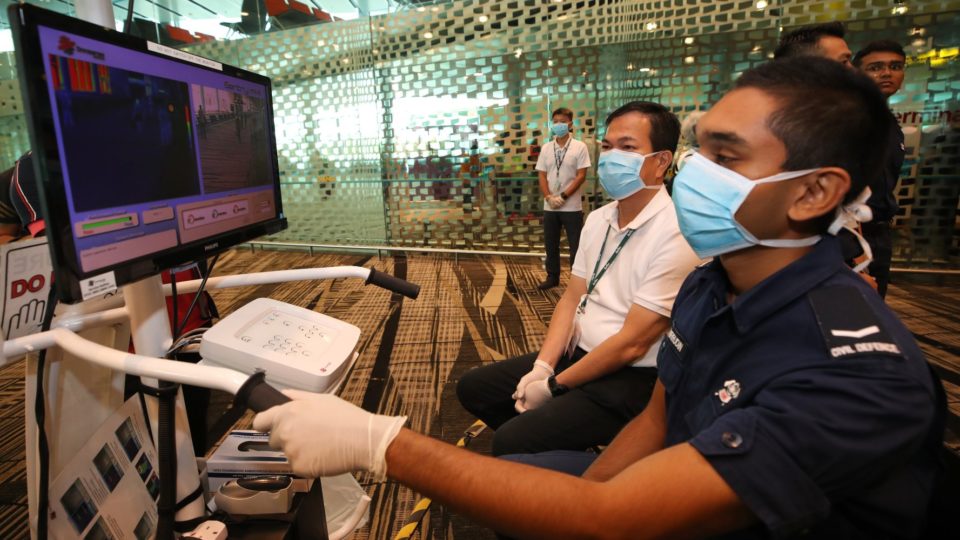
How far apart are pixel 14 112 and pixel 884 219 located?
819 cm

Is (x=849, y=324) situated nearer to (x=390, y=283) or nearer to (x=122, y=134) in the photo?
(x=390, y=283)

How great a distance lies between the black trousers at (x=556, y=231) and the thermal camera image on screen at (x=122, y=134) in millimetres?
3758

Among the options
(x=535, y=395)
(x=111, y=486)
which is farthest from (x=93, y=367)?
(x=535, y=395)

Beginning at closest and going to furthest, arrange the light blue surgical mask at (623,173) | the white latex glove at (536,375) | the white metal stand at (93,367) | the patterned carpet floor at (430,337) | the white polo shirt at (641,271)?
the white metal stand at (93,367) → the white polo shirt at (641,271) → the white latex glove at (536,375) → the light blue surgical mask at (623,173) → the patterned carpet floor at (430,337)

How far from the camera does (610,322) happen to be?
164cm

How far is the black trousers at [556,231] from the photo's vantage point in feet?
14.8

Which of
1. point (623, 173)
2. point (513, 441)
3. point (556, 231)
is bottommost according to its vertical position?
point (513, 441)

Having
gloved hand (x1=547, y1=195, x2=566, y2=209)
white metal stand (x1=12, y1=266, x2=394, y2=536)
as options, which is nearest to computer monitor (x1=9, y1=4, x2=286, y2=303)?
white metal stand (x1=12, y1=266, x2=394, y2=536)

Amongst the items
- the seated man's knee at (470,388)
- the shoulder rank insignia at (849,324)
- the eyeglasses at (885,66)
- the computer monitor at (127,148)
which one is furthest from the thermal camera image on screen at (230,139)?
the eyeglasses at (885,66)

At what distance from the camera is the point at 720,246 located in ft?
3.21

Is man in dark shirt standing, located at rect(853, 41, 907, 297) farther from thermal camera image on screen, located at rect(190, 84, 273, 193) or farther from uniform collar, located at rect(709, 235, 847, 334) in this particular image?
thermal camera image on screen, located at rect(190, 84, 273, 193)

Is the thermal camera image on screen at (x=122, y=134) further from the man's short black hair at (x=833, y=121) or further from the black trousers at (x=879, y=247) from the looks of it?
the black trousers at (x=879, y=247)

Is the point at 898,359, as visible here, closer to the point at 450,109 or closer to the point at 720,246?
the point at 720,246

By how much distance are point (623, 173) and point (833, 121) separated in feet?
3.01
